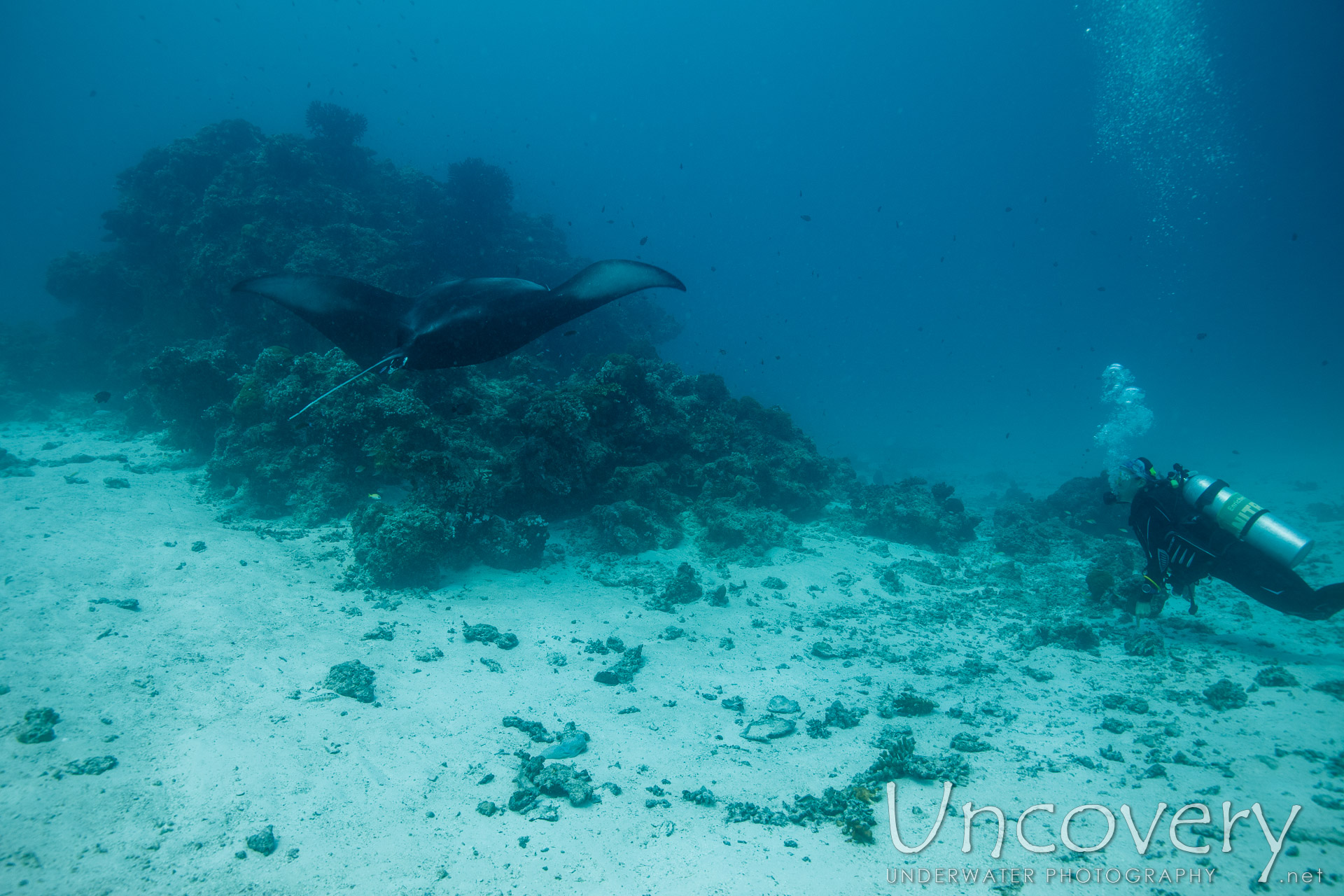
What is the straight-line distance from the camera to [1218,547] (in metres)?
6.67

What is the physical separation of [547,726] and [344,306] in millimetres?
4215

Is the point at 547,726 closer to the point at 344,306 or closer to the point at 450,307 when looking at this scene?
the point at 450,307

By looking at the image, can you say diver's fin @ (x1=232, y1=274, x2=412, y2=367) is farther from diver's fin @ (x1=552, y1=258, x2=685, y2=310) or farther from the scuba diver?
the scuba diver

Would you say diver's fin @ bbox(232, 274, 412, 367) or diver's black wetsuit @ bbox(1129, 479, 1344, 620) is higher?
diver's black wetsuit @ bbox(1129, 479, 1344, 620)

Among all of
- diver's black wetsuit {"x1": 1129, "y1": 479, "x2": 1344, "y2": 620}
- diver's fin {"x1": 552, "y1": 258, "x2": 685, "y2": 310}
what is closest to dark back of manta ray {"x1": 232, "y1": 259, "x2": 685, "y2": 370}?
diver's fin {"x1": 552, "y1": 258, "x2": 685, "y2": 310}

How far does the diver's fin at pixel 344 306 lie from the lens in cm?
443

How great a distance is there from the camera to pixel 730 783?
4.12 m

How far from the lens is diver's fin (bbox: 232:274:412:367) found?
4.43m

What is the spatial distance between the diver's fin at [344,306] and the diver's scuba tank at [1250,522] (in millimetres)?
9799

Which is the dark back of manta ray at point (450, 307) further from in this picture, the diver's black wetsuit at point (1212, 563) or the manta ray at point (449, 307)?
the diver's black wetsuit at point (1212, 563)

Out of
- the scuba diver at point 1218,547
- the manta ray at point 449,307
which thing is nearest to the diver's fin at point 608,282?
the manta ray at point 449,307

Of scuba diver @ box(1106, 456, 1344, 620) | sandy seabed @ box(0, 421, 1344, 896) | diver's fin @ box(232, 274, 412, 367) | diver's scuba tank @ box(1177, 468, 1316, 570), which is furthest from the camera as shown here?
scuba diver @ box(1106, 456, 1344, 620)

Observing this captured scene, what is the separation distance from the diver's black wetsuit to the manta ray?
7619 mm

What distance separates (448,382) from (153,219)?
17953 mm
